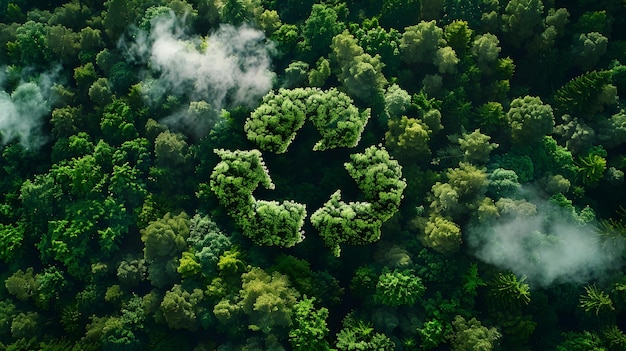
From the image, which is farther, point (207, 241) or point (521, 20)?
point (521, 20)

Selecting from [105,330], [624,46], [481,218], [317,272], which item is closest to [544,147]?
[481,218]

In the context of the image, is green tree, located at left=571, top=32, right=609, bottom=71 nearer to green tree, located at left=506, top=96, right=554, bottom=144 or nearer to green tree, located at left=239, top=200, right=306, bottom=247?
green tree, located at left=506, top=96, right=554, bottom=144

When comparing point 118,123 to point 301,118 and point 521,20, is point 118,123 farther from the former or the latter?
point 521,20

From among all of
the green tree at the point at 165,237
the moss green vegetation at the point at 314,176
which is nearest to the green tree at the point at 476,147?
the moss green vegetation at the point at 314,176

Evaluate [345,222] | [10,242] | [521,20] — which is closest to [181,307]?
[345,222]

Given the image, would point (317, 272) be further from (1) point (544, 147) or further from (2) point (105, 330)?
(1) point (544, 147)

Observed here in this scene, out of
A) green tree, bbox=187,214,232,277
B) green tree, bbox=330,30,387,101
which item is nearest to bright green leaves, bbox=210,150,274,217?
green tree, bbox=187,214,232,277

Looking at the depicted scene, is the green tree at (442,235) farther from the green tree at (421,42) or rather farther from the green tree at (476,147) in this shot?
the green tree at (421,42)
